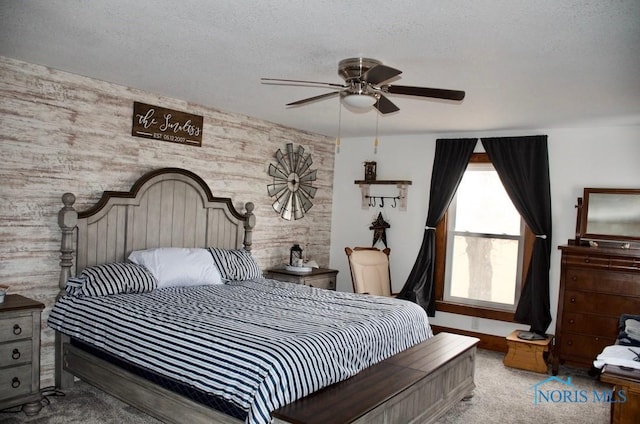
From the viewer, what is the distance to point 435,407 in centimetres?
317

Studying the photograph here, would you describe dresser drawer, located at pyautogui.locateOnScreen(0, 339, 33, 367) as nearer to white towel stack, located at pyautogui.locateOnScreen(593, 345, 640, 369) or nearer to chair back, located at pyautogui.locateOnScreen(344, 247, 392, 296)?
chair back, located at pyautogui.locateOnScreen(344, 247, 392, 296)

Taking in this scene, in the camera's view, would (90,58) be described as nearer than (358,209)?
Yes

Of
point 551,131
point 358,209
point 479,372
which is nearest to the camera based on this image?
point 479,372

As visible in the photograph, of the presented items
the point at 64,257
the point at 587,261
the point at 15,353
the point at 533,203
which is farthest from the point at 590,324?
the point at 15,353

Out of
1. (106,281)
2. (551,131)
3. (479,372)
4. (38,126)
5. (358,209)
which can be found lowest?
(479,372)

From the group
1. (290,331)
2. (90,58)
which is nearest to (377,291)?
(290,331)

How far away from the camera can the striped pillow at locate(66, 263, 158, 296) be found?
348 cm

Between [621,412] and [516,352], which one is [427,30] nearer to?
[621,412]

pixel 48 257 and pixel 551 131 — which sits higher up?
pixel 551 131

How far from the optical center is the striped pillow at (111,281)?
348 centimetres

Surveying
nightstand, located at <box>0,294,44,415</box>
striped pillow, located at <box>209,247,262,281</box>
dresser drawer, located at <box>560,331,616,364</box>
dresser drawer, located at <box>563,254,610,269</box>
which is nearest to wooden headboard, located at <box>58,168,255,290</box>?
striped pillow, located at <box>209,247,262,281</box>

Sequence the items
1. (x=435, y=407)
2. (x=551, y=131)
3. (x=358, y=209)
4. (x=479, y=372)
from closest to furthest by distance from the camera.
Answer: (x=435, y=407) < (x=479, y=372) < (x=551, y=131) < (x=358, y=209)

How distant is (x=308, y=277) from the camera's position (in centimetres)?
528

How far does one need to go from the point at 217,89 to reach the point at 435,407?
2.97m
